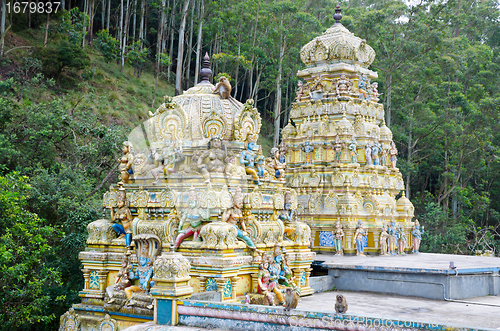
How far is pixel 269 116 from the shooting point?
4638 cm

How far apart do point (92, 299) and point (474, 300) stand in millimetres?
9302

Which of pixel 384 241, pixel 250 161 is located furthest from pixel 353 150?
pixel 250 161

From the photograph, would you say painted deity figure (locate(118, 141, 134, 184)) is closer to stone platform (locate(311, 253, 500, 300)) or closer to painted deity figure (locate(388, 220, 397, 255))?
stone platform (locate(311, 253, 500, 300))

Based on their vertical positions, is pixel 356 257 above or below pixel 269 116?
below

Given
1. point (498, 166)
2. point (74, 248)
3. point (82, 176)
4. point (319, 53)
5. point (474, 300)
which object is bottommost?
point (474, 300)

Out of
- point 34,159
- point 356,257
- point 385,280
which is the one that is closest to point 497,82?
point 356,257

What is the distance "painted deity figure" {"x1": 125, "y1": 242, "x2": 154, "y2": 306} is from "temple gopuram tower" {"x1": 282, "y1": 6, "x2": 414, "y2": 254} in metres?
11.3

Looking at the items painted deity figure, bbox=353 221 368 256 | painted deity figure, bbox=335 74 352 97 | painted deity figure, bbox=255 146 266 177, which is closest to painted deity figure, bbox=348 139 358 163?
painted deity figure, bbox=335 74 352 97

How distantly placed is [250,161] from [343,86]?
11539mm

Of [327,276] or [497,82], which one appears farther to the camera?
[497,82]

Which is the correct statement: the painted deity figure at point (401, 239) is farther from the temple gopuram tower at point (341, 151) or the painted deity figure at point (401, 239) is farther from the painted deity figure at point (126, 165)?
the painted deity figure at point (126, 165)

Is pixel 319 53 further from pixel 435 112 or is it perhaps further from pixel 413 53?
pixel 435 112

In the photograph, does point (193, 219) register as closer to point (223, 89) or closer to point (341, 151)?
point (223, 89)

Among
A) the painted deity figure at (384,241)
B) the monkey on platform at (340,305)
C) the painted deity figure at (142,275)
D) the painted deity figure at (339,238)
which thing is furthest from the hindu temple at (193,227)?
the painted deity figure at (384,241)
